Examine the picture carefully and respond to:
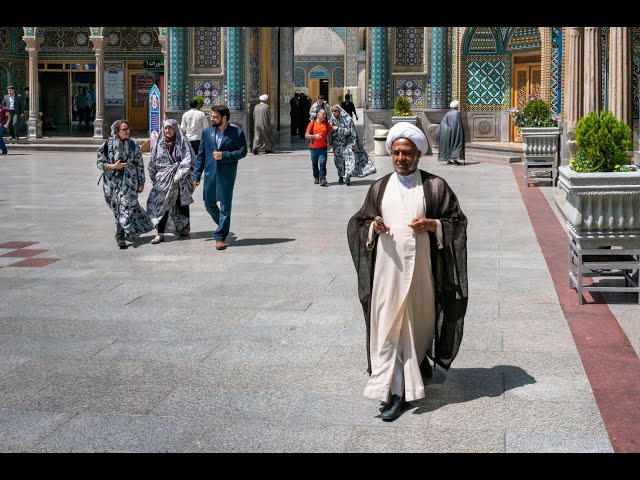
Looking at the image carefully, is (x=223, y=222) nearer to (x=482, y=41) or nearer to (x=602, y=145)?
(x=602, y=145)

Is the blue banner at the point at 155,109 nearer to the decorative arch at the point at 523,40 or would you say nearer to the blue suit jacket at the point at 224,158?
the decorative arch at the point at 523,40

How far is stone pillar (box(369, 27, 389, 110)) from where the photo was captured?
26703mm

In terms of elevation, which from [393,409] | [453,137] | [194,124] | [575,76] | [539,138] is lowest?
[393,409]

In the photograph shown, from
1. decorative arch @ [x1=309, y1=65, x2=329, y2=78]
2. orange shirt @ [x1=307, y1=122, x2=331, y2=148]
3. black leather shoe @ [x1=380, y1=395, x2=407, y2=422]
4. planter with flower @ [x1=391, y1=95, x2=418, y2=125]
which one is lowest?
black leather shoe @ [x1=380, y1=395, x2=407, y2=422]

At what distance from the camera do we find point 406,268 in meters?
5.52

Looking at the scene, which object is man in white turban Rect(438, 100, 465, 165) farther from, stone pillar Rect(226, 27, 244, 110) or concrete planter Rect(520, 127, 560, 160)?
stone pillar Rect(226, 27, 244, 110)

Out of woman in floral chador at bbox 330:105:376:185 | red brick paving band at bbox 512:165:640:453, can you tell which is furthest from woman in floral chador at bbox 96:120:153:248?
woman in floral chador at bbox 330:105:376:185

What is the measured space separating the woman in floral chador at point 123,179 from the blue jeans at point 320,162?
21.3ft

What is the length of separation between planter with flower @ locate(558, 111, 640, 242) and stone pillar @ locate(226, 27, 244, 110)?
1992cm

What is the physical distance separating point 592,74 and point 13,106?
62.1 feet

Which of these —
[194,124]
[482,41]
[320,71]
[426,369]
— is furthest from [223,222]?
[320,71]

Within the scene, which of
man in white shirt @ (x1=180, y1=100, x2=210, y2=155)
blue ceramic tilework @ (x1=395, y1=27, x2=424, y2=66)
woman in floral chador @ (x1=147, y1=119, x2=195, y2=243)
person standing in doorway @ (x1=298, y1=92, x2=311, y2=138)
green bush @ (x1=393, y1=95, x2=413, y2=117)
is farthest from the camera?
person standing in doorway @ (x1=298, y1=92, x2=311, y2=138)
